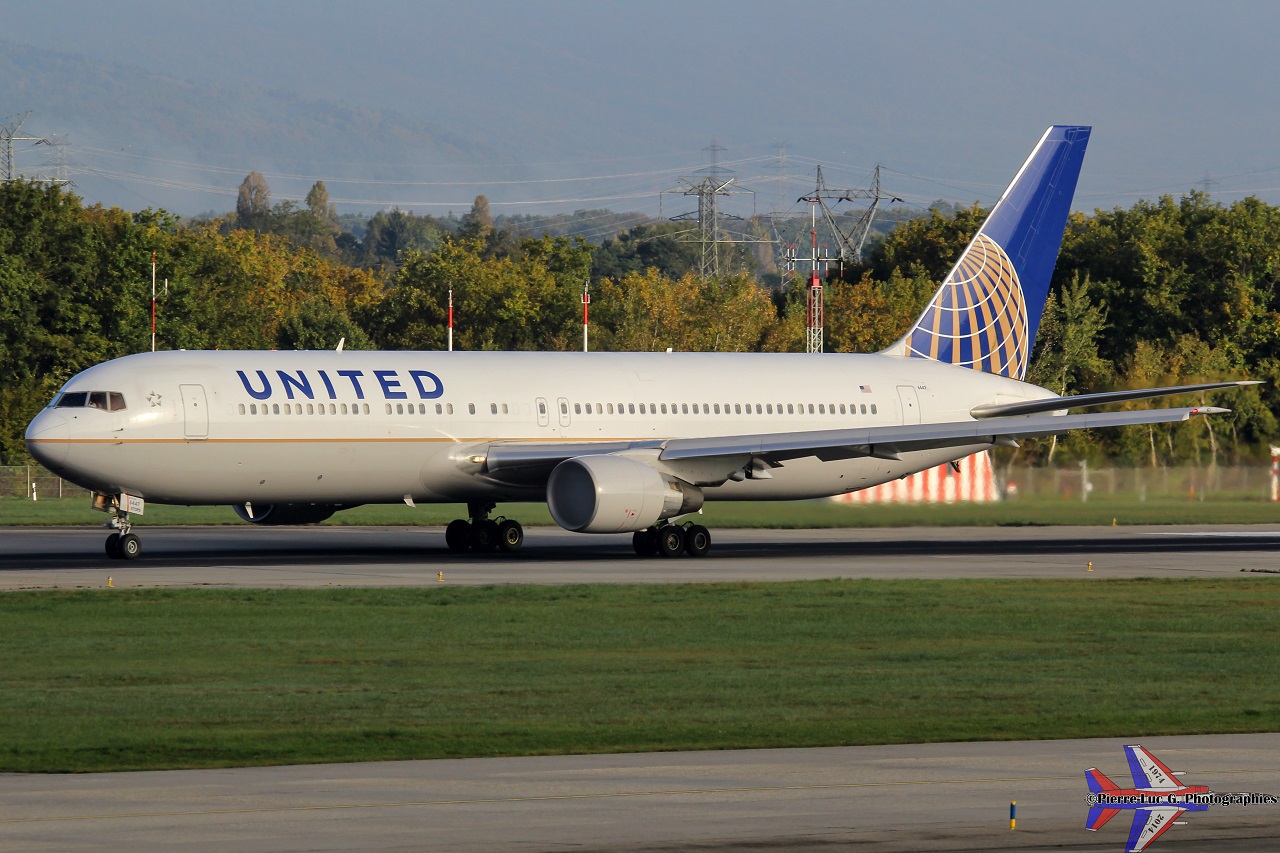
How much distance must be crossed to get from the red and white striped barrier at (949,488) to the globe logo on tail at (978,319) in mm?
2566

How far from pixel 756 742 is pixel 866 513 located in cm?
2910

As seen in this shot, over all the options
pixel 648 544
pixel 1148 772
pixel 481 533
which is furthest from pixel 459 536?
pixel 1148 772

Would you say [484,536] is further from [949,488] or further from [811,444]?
[949,488]

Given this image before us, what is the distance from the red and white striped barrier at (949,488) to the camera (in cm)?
4550

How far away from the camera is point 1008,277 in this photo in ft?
155

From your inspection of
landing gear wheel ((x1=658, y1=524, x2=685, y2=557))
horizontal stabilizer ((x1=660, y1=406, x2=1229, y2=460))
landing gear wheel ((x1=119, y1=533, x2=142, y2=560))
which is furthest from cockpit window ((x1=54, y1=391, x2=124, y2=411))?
landing gear wheel ((x1=658, y1=524, x2=685, y2=557))

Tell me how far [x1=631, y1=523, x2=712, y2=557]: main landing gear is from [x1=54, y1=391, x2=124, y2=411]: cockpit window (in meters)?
10.6

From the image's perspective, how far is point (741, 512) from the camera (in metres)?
43.3

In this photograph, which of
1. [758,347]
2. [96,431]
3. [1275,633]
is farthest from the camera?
[758,347]

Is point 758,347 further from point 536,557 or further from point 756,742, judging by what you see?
point 756,742

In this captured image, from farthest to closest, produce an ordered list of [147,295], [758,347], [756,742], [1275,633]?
[758,347], [147,295], [1275,633], [756,742]

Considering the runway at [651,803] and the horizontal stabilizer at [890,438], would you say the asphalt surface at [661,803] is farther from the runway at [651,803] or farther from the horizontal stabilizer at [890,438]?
the horizontal stabilizer at [890,438]

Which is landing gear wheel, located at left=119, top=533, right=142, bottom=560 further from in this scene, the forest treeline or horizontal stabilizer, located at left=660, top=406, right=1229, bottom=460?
the forest treeline

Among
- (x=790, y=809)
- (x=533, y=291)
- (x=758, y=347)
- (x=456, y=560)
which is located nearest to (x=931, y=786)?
(x=790, y=809)
